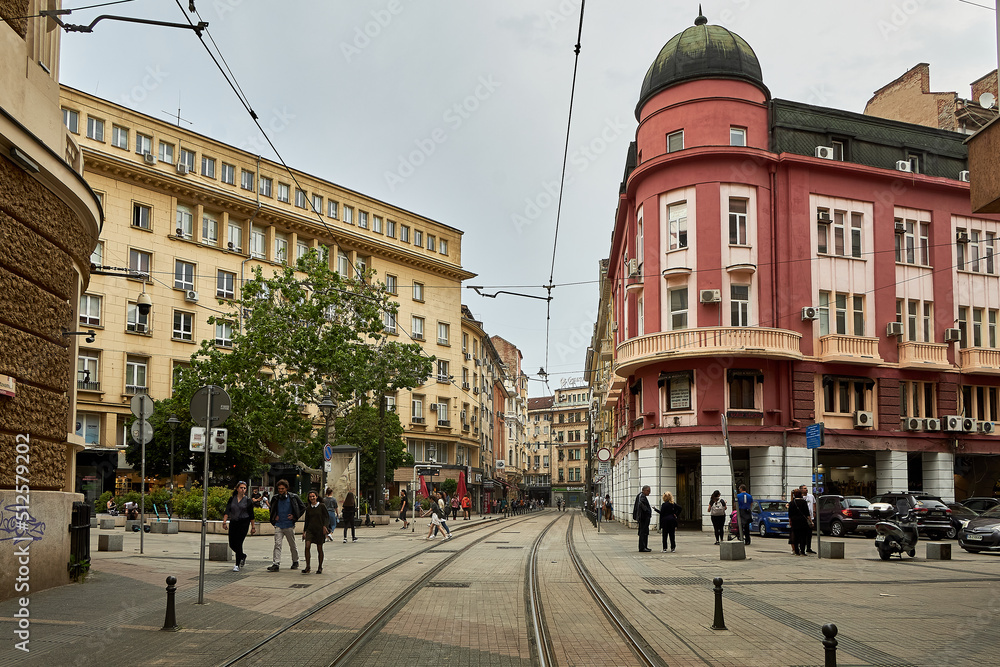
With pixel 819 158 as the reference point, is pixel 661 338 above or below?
below

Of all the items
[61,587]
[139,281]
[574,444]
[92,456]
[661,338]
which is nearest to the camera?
[61,587]

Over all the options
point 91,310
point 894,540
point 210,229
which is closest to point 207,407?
point 894,540

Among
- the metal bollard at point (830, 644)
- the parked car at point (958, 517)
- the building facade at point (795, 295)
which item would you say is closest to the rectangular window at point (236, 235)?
the building facade at point (795, 295)

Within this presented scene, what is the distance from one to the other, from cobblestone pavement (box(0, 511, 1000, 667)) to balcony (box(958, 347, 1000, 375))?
64.3 ft

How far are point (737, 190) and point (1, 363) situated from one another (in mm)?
28413

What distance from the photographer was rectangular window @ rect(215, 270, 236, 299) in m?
51.8

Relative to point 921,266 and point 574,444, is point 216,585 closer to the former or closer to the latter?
point 921,266

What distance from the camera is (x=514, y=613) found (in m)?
11.7

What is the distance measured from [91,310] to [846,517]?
3605 centimetres

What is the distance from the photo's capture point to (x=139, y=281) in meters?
47.0

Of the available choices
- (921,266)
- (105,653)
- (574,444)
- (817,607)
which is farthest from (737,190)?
(574,444)

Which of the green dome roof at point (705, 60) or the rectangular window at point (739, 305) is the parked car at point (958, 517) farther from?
the green dome roof at point (705, 60)

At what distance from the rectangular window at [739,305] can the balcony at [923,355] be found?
→ 22.6 feet

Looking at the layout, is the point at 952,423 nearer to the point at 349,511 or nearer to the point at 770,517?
the point at 770,517
